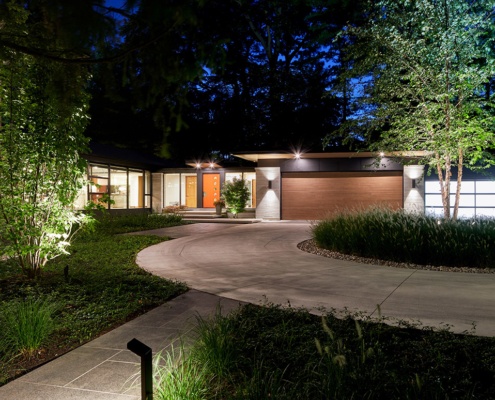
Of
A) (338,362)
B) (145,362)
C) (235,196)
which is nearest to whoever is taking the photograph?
(145,362)

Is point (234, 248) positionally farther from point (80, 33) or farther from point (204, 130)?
point (204, 130)

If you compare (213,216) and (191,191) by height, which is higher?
(191,191)

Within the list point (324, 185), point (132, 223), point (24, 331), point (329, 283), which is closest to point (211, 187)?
point (324, 185)

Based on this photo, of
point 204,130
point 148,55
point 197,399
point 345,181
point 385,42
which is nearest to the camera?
point 197,399

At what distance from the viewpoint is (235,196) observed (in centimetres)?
2158

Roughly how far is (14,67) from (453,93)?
9614 mm

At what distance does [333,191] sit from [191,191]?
33.3ft

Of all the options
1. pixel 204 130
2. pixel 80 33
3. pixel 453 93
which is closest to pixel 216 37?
pixel 80 33

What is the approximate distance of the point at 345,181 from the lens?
2033 centimetres

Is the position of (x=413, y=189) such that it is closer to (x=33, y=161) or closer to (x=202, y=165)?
Answer: (x=202, y=165)

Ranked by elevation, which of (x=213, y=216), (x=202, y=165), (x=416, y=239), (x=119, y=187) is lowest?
(x=213, y=216)

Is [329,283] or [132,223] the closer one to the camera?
[329,283]

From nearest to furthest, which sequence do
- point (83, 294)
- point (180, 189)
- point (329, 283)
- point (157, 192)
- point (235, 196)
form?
1. point (83, 294)
2. point (329, 283)
3. point (235, 196)
4. point (157, 192)
5. point (180, 189)

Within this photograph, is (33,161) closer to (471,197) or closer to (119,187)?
(119,187)
